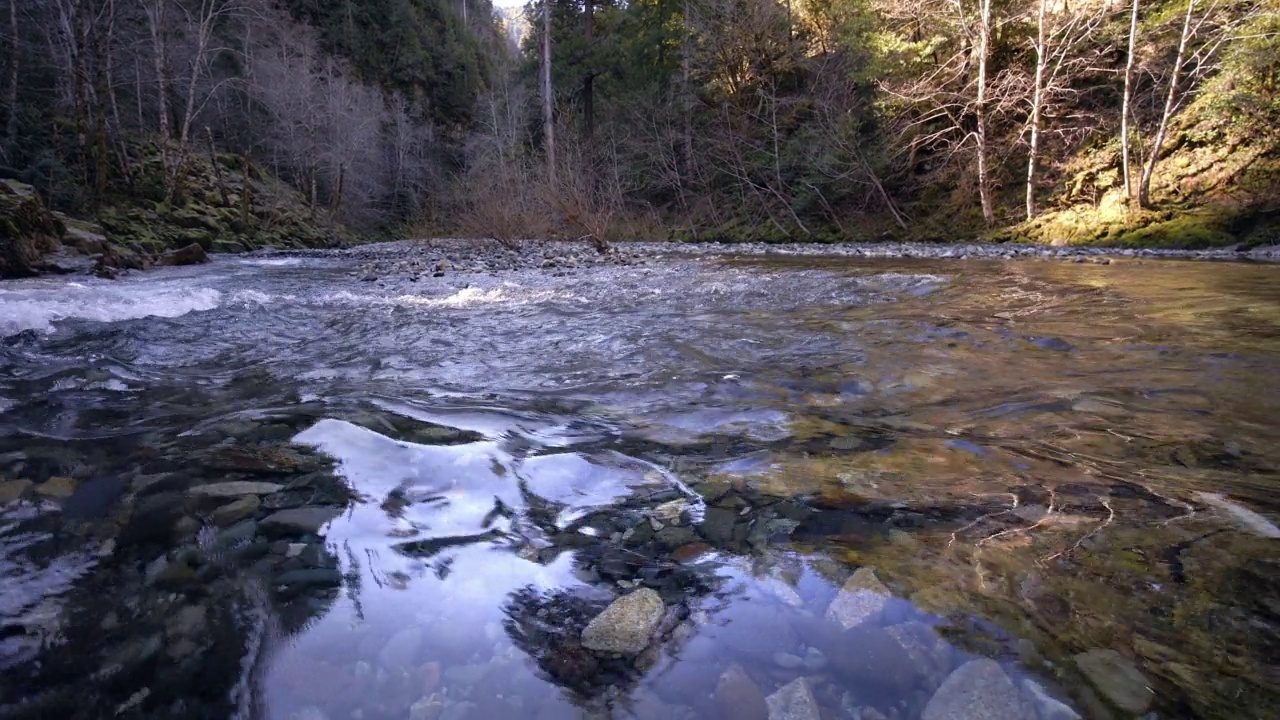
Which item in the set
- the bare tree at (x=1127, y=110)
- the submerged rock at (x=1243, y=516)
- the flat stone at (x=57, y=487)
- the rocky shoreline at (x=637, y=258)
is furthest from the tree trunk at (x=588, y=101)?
the submerged rock at (x=1243, y=516)

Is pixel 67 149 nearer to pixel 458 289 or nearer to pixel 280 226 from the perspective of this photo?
pixel 280 226

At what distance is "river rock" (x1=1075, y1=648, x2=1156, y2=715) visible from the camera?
3.05ft

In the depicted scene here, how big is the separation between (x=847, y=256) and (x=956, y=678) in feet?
35.8

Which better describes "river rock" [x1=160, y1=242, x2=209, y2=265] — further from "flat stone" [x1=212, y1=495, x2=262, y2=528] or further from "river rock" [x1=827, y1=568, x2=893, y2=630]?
"river rock" [x1=827, y1=568, x2=893, y2=630]

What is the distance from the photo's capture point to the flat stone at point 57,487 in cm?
164

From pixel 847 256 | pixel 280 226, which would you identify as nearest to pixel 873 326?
pixel 847 256

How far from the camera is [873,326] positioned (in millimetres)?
4258

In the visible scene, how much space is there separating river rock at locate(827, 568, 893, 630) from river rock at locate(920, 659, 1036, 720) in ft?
0.58

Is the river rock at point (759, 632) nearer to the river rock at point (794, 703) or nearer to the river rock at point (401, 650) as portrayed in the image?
the river rock at point (794, 703)

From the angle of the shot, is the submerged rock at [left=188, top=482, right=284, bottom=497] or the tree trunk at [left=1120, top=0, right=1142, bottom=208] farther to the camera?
the tree trunk at [left=1120, top=0, right=1142, bottom=208]

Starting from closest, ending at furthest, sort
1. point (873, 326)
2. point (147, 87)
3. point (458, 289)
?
point (873, 326)
point (458, 289)
point (147, 87)

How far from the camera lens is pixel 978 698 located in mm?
979

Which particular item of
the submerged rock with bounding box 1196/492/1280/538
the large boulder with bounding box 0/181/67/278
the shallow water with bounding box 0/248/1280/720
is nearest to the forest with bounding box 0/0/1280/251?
the large boulder with bounding box 0/181/67/278

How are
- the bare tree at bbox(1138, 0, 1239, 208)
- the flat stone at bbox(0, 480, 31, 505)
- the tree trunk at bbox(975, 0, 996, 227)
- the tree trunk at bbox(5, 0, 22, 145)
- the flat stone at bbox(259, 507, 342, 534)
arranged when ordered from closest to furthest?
the flat stone at bbox(259, 507, 342, 534), the flat stone at bbox(0, 480, 31, 505), the bare tree at bbox(1138, 0, 1239, 208), the tree trunk at bbox(5, 0, 22, 145), the tree trunk at bbox(975, 0, 996, 227)
